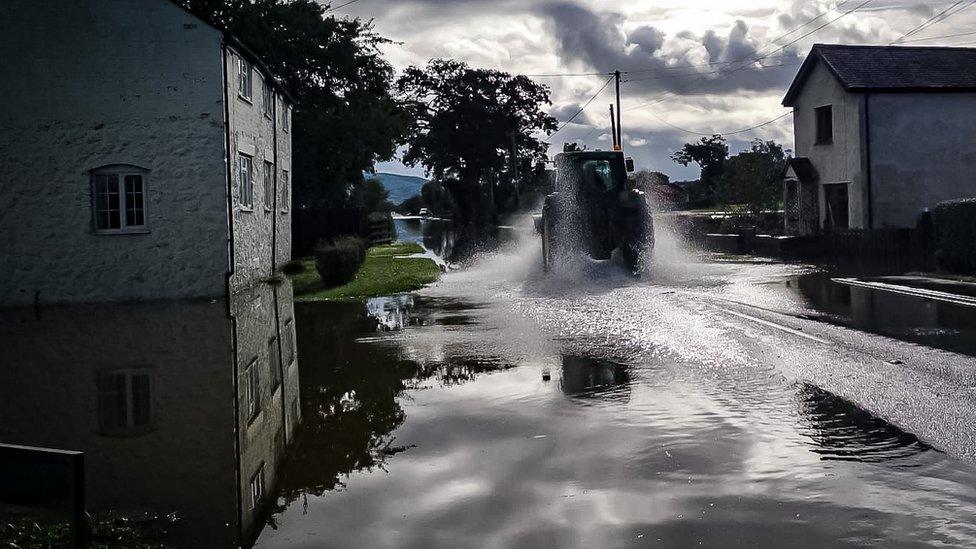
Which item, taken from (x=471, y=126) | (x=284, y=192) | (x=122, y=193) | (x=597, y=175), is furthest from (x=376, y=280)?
(x=471, y=126)

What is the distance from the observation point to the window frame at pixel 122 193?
61.8ft

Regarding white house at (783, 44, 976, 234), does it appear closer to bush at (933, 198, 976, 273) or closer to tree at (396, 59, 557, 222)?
bush at (933, 198, 976, 273)

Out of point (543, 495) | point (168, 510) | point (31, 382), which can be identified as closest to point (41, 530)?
point (168, 510)

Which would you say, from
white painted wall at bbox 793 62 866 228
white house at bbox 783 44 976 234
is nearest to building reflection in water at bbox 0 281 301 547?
white painted wall at bbox 793 62 866 228

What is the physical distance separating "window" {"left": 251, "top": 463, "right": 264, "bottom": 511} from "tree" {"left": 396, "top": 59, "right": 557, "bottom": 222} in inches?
2993

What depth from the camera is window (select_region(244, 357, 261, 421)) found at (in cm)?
797

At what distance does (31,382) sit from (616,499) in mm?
6947

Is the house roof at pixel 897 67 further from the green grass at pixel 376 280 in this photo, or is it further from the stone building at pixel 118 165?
the stone building at pixel 118 165

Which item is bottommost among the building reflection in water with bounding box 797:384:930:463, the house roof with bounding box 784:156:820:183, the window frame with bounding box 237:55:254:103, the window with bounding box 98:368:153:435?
the building reflection in water with bounding box 797:384:930:463

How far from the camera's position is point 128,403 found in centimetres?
851

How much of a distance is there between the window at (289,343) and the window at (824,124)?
24.1 m

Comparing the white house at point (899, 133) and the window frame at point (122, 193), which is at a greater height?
the white house at point (899, 133)

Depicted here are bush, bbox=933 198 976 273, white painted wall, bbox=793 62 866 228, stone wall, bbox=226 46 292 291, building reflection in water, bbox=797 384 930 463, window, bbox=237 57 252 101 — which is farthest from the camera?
white painted wall, bbox=793 62 866 228

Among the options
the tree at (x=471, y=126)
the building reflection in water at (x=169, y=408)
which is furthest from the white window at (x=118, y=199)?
the tree at (x=471, y=126)
